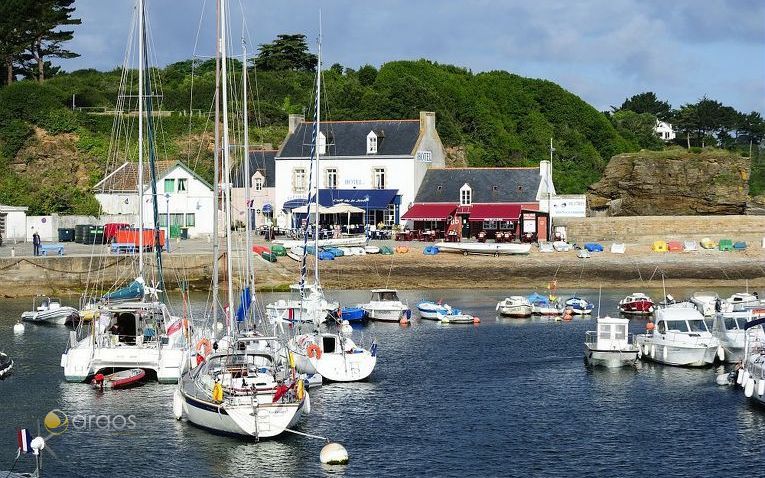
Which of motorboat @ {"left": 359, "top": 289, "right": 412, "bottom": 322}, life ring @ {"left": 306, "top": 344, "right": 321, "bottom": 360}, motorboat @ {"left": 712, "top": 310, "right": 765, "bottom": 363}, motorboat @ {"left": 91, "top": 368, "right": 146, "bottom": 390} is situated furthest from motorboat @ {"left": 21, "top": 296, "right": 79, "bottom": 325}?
motorboat @ {"left": 712, "top": 310, "right": 765, "bottom": 363}

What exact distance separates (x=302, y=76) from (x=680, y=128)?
52.2m

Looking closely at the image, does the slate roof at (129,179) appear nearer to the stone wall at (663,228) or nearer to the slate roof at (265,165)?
the slate roof at (265,165)

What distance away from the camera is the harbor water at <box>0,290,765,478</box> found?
1293 inches

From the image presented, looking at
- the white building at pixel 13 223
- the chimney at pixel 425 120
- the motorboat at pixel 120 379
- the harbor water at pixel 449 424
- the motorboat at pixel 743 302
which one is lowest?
the harbor water at pixel 449 424

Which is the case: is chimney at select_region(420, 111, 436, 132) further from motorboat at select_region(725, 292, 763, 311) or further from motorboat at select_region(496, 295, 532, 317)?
motorboat at select_region(725, 292, 763, 311)

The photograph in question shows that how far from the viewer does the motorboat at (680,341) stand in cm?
4700

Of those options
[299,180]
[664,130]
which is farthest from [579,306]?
[664,130]

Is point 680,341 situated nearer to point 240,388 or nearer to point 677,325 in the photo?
point 677,325

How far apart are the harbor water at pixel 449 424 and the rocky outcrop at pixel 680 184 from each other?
50.0 meters

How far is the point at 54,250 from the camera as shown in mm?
77938

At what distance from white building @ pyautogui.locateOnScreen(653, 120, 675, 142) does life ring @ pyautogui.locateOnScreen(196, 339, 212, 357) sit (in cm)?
12610

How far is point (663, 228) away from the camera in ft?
290

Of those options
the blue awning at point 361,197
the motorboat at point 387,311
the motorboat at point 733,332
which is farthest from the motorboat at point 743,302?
the blue awning at point 361,197

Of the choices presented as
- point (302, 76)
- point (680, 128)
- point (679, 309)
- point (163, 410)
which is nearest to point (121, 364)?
point (163, 410)
